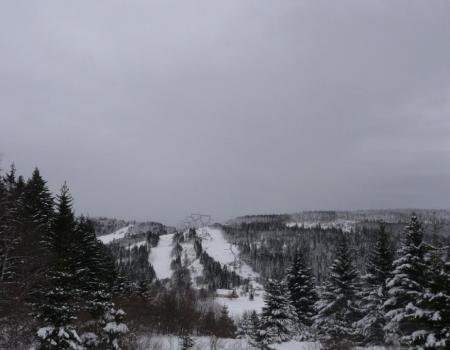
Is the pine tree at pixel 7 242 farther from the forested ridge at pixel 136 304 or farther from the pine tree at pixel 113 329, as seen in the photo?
the pine tree at pixel 113 329

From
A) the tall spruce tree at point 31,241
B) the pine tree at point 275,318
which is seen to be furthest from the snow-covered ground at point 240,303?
the tall spruce tree at point 31,241

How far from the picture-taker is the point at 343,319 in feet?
108

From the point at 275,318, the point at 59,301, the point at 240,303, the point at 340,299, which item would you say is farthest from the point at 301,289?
the point at 240,303

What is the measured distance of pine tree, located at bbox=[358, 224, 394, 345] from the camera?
30.3 meters

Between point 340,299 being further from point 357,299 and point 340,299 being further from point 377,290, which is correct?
point 377,290

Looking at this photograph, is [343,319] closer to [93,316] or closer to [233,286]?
[93,316]

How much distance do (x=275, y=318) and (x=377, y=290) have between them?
8731 millimetres

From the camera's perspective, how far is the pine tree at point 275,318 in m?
32.9

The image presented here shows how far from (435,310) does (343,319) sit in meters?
19.7

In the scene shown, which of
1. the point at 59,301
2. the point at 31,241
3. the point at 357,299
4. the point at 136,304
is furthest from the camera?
the point at 136,304

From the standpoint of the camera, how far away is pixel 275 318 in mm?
33500

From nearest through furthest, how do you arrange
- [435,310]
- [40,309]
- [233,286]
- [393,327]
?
1. [435,310]
2. [40,309]
3. [393,327]
4. [233,286]

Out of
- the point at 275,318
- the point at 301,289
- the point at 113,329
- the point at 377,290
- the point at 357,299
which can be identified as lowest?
the point at 275,318

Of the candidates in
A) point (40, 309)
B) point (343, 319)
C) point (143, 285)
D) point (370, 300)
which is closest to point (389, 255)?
point (370, 300)
